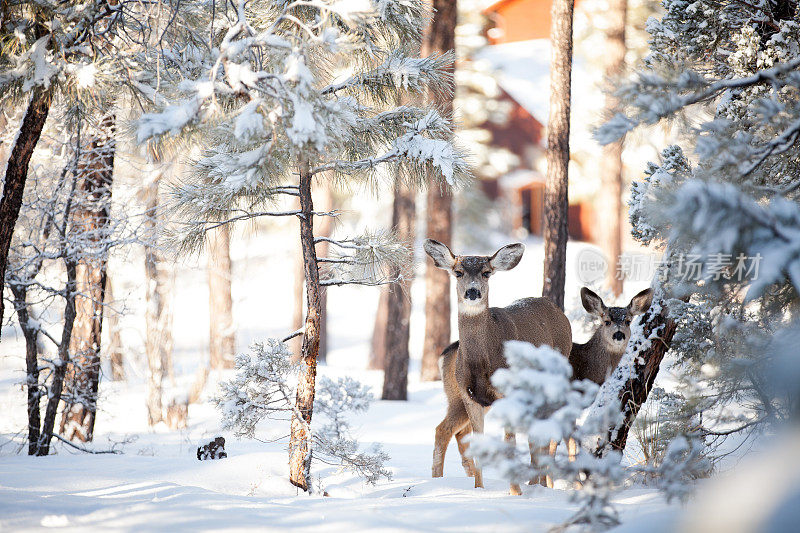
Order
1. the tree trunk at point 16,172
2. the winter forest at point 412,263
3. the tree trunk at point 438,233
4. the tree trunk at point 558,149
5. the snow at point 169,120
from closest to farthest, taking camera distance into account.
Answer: the winter forest at point 412,263
the snow at point 169,120
the tree trunk at point 16,172
the tree trunk at point 558,149
the tree trunk at point 438,233

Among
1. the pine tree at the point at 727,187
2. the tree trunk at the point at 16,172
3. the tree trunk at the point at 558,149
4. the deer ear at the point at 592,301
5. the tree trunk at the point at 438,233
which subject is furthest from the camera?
the tree trunk at the point at 438,233

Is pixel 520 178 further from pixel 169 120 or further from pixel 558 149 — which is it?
pixel 169 120

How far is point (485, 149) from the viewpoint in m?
26.7

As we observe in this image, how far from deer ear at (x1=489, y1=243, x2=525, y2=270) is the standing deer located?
3.40 ft

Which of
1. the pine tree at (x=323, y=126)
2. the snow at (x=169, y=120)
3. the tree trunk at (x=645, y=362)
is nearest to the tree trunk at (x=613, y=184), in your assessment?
the tree trunk at (x=645, y=362)

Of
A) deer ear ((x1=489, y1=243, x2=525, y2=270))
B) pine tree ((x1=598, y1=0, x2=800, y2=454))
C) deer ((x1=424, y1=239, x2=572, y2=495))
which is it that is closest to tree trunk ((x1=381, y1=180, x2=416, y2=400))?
deer ((x1=424, y1=239, x2=572, y2=495))

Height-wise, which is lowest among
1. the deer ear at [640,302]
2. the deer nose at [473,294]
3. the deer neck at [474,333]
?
the deer neck at [474,333]

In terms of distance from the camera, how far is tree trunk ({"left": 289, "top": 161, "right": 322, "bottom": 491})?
19.5 ft

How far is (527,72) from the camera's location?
102 feet

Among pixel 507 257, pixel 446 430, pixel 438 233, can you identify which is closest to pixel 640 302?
pixel 507 257

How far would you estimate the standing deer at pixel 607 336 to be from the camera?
7.07 meters

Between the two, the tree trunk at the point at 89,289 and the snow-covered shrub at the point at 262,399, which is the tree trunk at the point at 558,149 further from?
the tree trunk at the point at 89,289

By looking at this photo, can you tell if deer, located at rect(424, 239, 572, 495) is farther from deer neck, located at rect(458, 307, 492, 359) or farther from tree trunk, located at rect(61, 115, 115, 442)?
tree trunk, located at rect(61, 115, 115, 442)

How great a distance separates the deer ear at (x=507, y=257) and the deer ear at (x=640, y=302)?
1360mm
